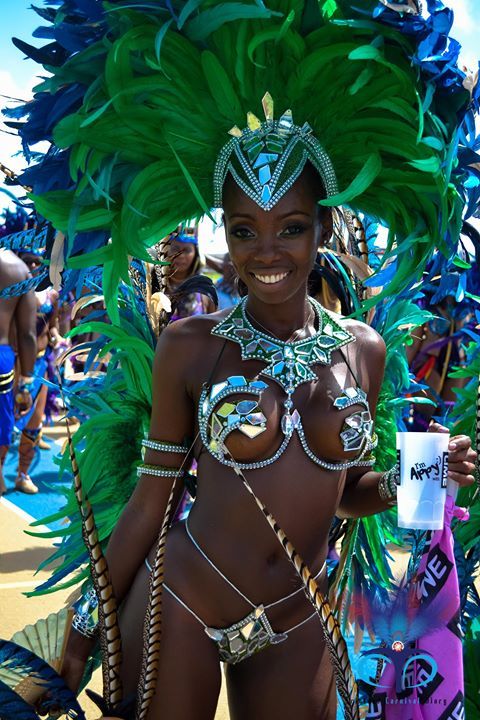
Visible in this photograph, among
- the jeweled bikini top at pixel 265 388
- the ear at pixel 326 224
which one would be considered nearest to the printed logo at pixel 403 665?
the jeweled bikini top at pixel 265 388

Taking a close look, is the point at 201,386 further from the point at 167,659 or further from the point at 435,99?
the point at 435,99

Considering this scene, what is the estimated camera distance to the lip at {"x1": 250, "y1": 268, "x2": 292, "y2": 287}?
2227 millimetres

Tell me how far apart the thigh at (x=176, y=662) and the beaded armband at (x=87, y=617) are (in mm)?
78

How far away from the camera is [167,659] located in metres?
2.14

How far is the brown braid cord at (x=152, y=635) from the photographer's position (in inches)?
81.4

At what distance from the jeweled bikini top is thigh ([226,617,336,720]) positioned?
462mm

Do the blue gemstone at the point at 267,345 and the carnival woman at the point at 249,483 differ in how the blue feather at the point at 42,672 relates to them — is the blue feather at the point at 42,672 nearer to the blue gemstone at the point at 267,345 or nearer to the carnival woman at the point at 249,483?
the carnival woman at the point at 249,483

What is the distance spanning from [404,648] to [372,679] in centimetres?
16

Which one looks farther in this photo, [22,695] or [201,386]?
[201,386]

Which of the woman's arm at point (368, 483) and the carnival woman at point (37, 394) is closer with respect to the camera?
the woman's arm at point (368, 483)

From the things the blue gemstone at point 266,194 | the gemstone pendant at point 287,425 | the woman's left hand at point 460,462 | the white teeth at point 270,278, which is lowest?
the woman's left hand at point 460,462

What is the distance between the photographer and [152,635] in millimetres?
2086

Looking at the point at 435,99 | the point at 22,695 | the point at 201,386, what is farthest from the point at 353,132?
the point at 22,695

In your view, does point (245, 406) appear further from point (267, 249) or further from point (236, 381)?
point (267, 249)
